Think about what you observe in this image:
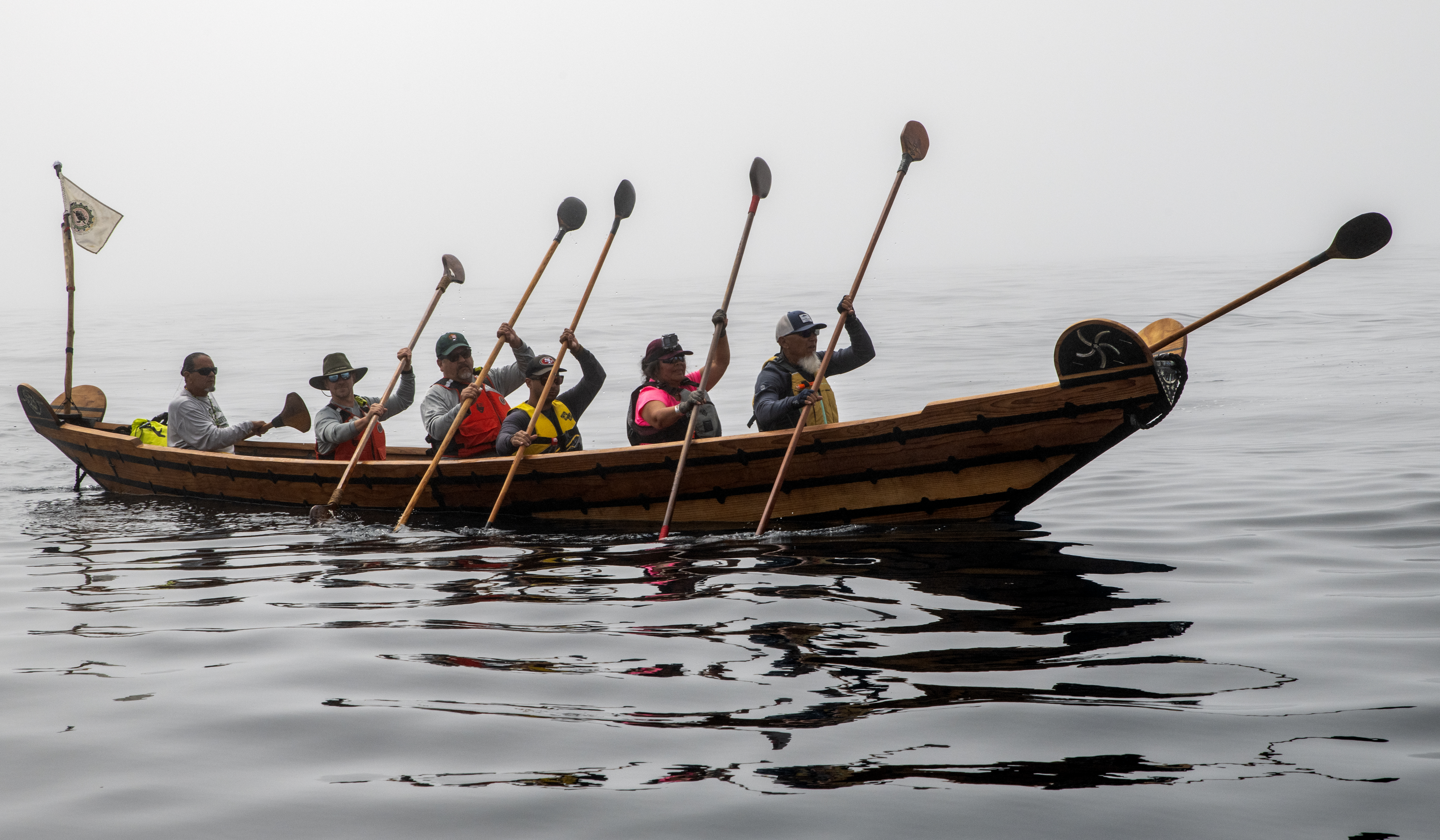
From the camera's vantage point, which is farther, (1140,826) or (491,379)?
(491,379)

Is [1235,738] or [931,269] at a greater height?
[931,269]

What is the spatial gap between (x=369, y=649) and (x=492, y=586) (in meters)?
1.34

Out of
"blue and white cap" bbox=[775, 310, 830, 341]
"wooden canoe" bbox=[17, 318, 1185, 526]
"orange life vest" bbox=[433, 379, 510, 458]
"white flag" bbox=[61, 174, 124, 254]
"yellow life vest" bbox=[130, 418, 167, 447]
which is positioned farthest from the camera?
"white flag" bbox=[61, 174, 124, 254]

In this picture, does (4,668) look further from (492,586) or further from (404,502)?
(404,502)

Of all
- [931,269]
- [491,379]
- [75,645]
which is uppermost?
[931,269]

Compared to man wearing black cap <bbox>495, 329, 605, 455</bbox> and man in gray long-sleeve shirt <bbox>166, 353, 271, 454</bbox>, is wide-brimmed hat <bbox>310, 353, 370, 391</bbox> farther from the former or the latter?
man wearing black cap <bbox>495, 329, 605, 455</bbox>

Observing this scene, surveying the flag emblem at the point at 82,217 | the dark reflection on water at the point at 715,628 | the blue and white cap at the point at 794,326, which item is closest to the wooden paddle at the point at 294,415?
the dark reflection on water at the point at 715,628

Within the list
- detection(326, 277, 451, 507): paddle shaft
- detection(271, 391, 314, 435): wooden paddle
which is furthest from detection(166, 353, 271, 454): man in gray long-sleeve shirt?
detection(326, 277, 451, 507): paddle shaft

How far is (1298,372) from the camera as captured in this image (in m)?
16.0

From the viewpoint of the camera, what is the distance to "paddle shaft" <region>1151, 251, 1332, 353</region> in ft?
19.7

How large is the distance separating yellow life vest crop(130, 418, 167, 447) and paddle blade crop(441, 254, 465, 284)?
3059 millimetres

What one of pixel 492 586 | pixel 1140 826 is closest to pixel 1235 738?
pixel 1140 826

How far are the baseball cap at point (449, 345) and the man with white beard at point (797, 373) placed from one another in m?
2.53

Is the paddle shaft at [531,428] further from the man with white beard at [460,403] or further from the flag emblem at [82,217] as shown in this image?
the flag emblem at [82,217]
